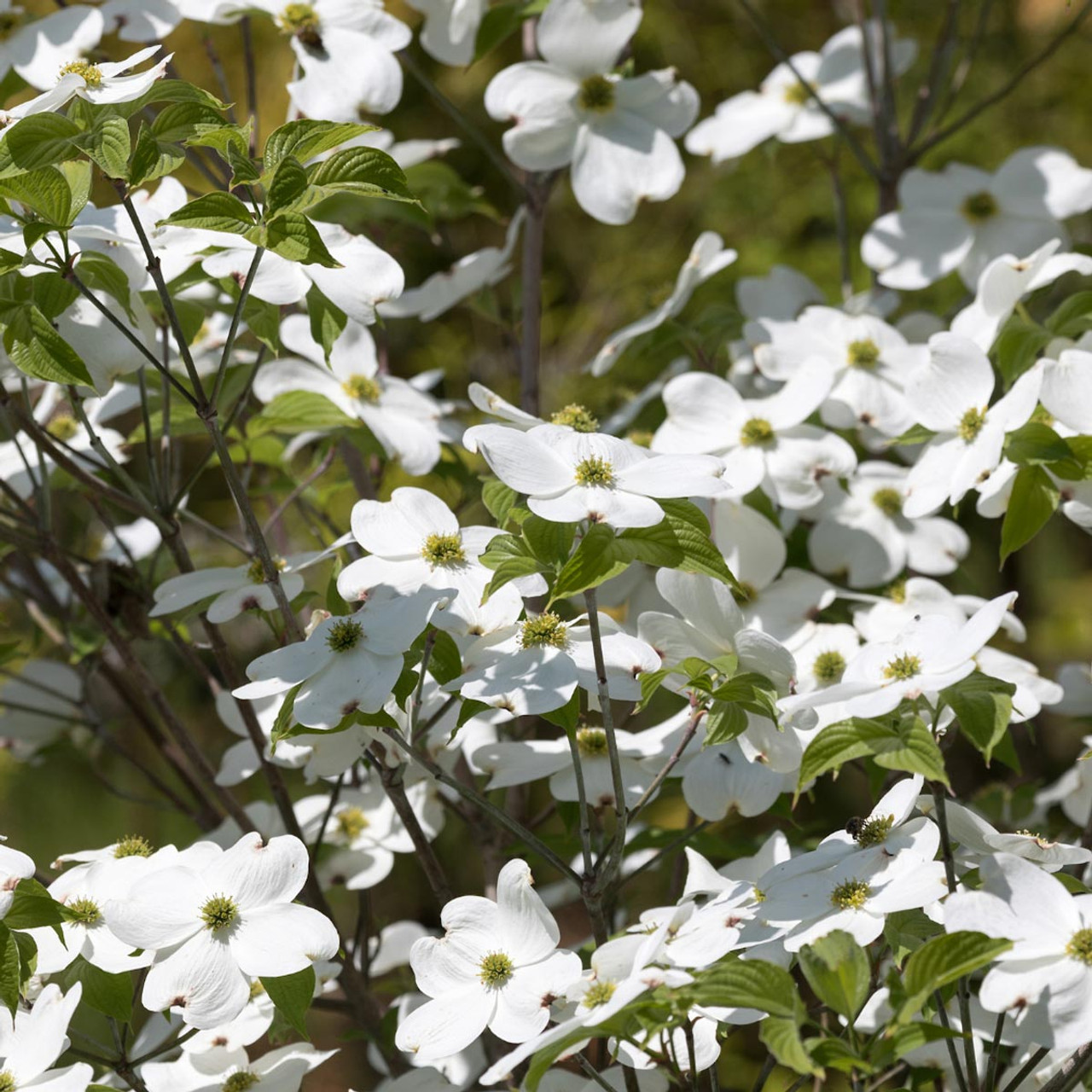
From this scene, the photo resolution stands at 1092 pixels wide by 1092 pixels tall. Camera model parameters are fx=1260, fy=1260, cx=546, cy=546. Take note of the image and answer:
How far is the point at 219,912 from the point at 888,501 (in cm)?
59

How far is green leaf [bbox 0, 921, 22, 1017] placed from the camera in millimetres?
601

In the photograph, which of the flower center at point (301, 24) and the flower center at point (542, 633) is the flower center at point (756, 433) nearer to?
the flower center at point (542, 633)

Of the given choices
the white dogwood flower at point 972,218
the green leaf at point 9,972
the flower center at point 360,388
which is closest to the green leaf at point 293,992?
the green leaf at point 9,972

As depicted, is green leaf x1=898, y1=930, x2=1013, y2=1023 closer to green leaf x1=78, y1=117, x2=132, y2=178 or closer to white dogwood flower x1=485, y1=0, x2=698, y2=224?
green leaf x1=78, y1=117, x2=132, y2=178

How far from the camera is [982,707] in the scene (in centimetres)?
66

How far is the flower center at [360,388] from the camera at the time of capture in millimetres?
992

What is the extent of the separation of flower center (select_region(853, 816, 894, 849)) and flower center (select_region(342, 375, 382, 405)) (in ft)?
1.69

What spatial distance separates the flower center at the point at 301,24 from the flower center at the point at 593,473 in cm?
51

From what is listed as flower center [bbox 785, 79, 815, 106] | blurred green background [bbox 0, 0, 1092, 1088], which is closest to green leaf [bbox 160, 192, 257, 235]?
flower center [bbox 785, 79, 815, 106]

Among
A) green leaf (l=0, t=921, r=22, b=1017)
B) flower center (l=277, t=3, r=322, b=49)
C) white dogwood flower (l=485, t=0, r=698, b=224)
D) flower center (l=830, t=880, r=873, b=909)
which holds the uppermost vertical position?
flower center (l=277, t=3, r=322, b=49)

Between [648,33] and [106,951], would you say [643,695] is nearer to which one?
[106,951]

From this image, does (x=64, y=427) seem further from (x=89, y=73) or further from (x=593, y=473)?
(x=593, y=473)

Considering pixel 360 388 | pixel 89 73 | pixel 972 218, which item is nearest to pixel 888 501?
pixel 972 218

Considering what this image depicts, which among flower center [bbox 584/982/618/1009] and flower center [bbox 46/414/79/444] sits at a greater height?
flower center [bbox 46/414/79/444]
